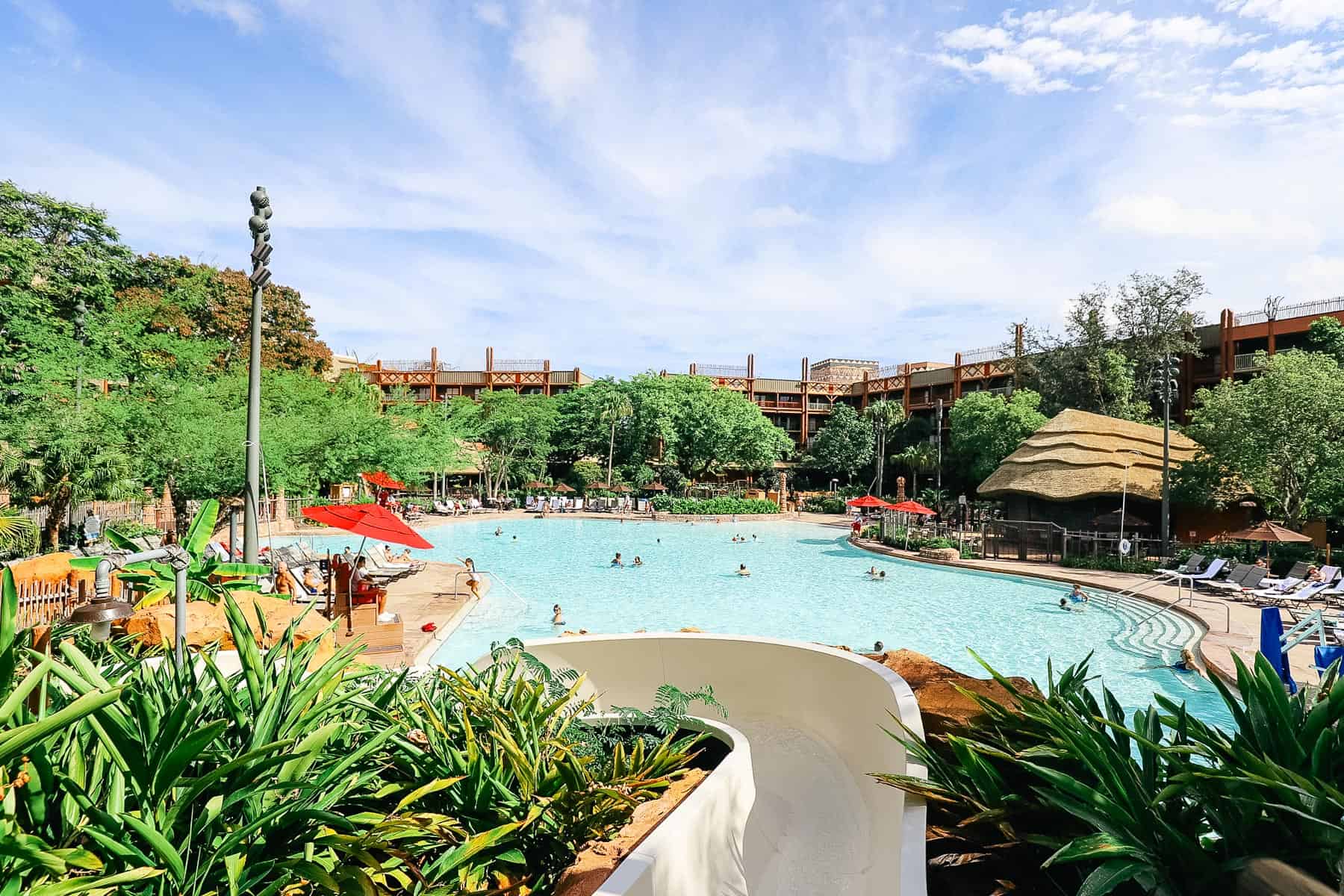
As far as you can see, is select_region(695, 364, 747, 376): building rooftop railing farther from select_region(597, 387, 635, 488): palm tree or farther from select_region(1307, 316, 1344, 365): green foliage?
select_region(1307, 316, 1344, 365): green foliage

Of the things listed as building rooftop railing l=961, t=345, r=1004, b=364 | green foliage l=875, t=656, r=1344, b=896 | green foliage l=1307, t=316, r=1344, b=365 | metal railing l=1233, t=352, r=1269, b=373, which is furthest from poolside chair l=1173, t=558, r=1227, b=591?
building rooftop railing l=961, t=345, r=1004, b=364

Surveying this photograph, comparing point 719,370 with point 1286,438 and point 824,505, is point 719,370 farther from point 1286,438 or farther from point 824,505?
point 1286,438

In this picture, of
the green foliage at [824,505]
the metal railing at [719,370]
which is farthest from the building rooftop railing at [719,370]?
the green foliage at [824,505]

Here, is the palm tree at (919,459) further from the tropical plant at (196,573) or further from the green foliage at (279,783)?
the green foliage at (279,783)

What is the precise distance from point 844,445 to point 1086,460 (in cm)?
2525

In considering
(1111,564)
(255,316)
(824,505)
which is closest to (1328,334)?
(1111,564)

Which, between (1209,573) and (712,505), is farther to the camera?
(712,505)

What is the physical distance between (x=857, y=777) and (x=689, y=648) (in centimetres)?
176

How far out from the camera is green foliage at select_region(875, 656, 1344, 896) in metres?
1.83

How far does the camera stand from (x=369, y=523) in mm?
9117

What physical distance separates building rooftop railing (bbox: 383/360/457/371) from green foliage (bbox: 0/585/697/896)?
178 feet

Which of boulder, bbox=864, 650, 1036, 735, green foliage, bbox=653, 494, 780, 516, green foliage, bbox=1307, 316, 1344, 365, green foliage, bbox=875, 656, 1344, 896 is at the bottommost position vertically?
green foliage, bbox=653, 494, 780, 516

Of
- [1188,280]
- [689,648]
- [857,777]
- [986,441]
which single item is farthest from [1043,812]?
[1188,280]

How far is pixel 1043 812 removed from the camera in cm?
253
